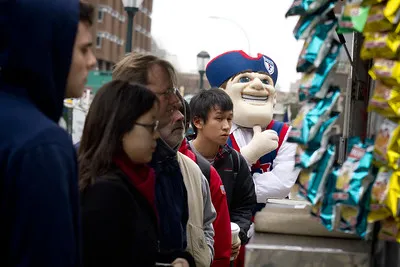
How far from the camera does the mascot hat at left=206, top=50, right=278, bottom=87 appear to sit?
584 centimetres

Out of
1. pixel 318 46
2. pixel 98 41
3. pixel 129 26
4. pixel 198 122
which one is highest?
pixel 318 46

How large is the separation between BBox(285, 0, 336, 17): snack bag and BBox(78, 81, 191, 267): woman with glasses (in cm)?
68

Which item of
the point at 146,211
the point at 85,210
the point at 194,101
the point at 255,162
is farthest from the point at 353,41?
the point at 255,162

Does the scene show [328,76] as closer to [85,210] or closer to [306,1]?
[306,1]

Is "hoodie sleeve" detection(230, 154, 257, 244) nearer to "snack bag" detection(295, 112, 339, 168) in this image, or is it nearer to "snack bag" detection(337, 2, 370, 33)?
"snack bag" detection(295, 112, 339, 168)

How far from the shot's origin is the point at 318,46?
7.67ft

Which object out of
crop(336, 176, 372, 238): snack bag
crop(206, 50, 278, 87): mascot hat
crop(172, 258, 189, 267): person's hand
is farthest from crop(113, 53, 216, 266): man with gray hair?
crop(206, 50, 278, 87): mascot hat

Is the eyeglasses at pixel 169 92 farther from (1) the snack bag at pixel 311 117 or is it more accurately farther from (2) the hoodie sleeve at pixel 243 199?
(2) the hoodie sleeve at pixel 243 199

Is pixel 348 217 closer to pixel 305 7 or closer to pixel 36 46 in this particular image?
pixel 305 7

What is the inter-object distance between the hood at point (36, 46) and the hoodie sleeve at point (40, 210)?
21cm

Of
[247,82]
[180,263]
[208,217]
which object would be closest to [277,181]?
[247,82]

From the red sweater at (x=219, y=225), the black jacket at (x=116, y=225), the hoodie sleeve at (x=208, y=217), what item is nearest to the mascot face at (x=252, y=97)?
the red sweater at (x=219, y=225)

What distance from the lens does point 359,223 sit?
7.46 ft

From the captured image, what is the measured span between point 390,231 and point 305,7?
790 millimetres
